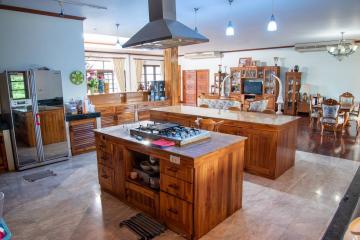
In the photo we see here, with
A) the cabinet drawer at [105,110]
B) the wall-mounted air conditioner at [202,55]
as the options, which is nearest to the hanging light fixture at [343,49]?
the wall-mounted air conditioner at [202,55]

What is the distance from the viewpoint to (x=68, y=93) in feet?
16.4

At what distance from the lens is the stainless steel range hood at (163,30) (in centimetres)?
258

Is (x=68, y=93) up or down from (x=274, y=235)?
up

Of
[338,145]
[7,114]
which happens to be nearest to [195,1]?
[7,114]

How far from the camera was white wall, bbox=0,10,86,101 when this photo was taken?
415 centimetres

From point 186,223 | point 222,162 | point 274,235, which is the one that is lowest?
point 274,235

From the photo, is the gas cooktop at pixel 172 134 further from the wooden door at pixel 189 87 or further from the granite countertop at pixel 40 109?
the wooden door at pixel 189 87

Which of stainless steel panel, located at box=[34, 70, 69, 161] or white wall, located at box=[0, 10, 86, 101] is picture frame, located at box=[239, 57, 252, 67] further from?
stainless steel panel, located at box=[34, 70, 69, 161]

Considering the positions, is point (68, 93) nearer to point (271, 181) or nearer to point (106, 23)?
point (106, 23)

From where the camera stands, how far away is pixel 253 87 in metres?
10.3

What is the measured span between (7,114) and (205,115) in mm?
3300

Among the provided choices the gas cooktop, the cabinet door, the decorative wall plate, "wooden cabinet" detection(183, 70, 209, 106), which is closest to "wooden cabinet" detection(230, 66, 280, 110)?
"wooden cabinet" detection(183, 70, 209, 106)

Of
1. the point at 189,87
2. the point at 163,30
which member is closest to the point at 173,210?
the point at 163,30

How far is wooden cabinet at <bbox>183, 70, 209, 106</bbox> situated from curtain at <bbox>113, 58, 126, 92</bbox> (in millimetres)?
3813
